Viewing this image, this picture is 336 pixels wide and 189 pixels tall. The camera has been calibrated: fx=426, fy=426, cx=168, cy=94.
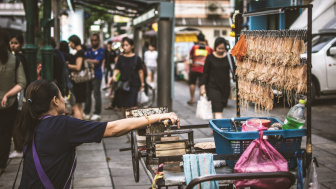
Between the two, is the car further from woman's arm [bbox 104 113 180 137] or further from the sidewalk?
woman's arm [bbox 104 113 180 137]

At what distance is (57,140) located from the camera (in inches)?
111

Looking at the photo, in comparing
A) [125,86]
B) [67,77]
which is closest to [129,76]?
[125,86]

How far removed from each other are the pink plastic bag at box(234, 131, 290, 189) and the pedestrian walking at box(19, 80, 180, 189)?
0.84 m

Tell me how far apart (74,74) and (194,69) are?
14.7 ft

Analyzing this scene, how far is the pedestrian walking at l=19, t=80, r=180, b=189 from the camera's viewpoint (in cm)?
281

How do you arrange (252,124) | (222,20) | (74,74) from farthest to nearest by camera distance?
(222,20), (74,74), (252,124)

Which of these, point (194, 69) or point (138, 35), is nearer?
point (194, 69)

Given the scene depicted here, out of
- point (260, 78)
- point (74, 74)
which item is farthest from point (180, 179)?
point (74, 74)

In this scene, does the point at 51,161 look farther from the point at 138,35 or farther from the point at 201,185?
the point at 138,35

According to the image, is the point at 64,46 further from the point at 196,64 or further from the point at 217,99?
the point at 196,64

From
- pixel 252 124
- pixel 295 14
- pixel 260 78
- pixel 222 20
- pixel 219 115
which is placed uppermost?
pixel 222 20

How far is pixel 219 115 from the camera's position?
7480 mm

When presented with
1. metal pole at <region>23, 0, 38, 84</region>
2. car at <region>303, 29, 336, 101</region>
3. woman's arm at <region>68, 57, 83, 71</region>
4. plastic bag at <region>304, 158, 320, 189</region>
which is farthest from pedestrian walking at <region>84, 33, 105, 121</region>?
plastic bag at <region>304, 158, 320, 189</region>

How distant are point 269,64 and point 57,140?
165cm
